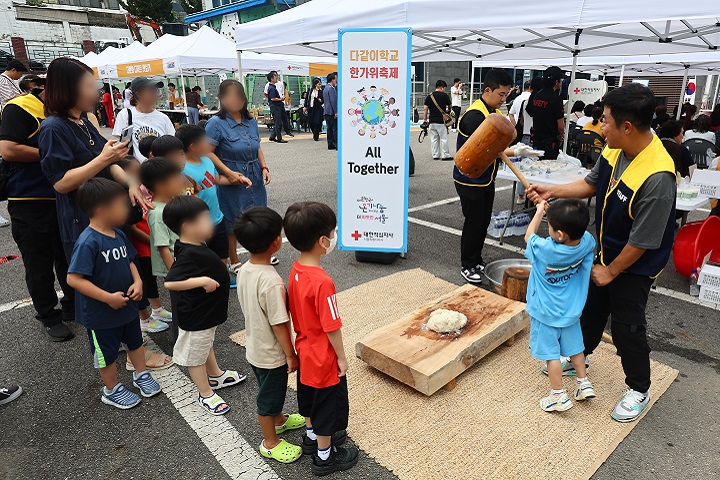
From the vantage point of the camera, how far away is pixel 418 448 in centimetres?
253

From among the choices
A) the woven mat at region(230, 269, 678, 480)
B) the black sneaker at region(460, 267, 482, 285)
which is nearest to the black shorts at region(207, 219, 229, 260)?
the woven mat at region(230, 269, 678, 480)

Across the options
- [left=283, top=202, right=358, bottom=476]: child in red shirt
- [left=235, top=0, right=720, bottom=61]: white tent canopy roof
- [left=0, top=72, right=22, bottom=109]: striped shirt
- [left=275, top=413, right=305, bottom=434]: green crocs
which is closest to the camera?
[left=283, top=202, right=358, bottom=476]: child in red shirt

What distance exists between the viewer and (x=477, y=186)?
178 inches

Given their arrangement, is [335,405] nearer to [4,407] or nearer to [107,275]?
[107,275]

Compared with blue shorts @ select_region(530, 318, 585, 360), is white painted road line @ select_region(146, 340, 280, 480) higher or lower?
lower

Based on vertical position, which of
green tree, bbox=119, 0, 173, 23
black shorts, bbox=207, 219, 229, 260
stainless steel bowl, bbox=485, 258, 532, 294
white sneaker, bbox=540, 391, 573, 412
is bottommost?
white sneaker, bbox=540, 391, 573, 412

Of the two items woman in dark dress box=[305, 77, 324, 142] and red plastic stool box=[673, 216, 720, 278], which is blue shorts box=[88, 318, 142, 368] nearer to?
red plastic stool box=[673, 216, 720, 278]

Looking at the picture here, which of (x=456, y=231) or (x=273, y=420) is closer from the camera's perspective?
(x=273, y=420)

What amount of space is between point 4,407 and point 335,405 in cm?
234

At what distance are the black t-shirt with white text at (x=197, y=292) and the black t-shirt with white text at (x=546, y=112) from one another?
6.46m

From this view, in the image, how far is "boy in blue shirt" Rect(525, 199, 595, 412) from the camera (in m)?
2.51

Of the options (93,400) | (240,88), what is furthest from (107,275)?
(240,88)

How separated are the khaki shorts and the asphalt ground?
0.40 m

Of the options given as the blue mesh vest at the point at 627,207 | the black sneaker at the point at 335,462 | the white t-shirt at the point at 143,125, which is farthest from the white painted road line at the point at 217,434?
the white t-shirt at the point at 143,125
